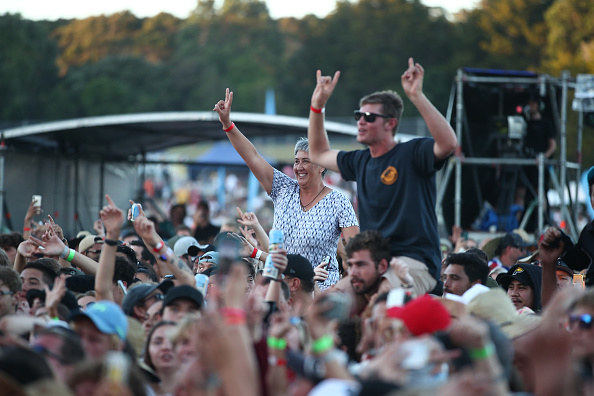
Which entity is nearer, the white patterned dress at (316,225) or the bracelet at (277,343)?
the bracelet at (277,343)

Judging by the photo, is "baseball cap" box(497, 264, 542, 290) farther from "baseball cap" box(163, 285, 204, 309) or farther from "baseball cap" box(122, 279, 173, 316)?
"baseball cap" box(163, 285, 204, 309)

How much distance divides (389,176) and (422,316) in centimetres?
135

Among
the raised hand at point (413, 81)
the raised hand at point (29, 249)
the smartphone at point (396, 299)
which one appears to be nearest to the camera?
the smartphone at point (396, 299)

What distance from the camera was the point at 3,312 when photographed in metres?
5.79

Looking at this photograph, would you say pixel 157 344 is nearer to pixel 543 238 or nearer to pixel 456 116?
pixel 543 238

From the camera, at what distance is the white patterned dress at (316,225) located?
23.7 ft

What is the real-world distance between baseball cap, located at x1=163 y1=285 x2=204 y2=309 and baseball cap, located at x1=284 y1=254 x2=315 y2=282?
2.96 ft

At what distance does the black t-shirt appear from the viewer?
18.5ft

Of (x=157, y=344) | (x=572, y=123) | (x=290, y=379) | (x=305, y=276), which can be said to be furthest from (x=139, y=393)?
(x=572, y=123)

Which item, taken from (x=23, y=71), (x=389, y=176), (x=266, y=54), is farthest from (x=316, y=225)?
(x=266, y=54)

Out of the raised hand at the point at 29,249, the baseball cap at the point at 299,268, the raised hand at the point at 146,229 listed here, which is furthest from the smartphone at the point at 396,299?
the raised hand at the point at 29,249

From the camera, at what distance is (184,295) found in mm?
5719

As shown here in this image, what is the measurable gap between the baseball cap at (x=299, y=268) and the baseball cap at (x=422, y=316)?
6.29 feet

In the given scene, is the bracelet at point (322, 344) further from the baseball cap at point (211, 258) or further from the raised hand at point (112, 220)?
the baseball cap at point (211, 258)
